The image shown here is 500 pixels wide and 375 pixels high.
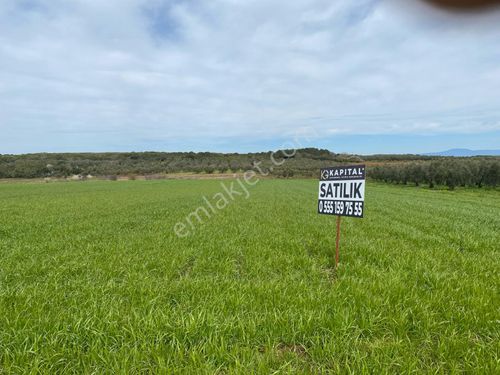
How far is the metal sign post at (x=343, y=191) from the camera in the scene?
564cm

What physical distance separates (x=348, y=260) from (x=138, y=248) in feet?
18.6

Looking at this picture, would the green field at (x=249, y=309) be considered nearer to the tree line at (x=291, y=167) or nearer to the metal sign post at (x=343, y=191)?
the metal sign post at (x=343, y=191)

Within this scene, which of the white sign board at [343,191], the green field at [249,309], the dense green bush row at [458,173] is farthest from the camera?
the dense green bush row at [458,173]

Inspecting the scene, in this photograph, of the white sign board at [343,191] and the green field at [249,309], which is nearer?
the green field at [249,309]

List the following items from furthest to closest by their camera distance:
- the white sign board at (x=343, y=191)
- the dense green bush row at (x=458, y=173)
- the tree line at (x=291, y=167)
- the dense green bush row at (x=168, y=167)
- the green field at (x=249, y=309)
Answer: the dense green bush row at (x=168, y=167) → the tree line at (x=291, y=167) → the dense green bush row at (x=458, y=173) → the white sign board at (x=343, y=191) → the green field at (x=249, y=309)

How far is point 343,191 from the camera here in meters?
6.01

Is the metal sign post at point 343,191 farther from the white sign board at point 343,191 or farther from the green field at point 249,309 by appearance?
the green field at point 249,309

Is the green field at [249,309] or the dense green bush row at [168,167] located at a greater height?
the dense green bush row at [168,167]

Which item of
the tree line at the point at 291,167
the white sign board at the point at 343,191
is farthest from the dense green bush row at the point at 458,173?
the white sign board at the point at 343,191

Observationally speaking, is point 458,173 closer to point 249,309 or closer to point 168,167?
point 249,309

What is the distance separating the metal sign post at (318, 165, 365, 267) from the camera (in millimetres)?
5637

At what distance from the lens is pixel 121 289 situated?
495 centimetres

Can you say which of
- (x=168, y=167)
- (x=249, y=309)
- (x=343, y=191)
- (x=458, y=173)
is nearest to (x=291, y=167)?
(x=168, y=167)

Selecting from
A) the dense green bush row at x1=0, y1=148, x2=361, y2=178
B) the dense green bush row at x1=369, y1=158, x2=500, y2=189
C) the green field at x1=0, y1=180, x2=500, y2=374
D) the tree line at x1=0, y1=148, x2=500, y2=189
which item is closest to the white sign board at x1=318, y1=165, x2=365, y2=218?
the green field at x1=0, y1=180, x2=500, y2=374
